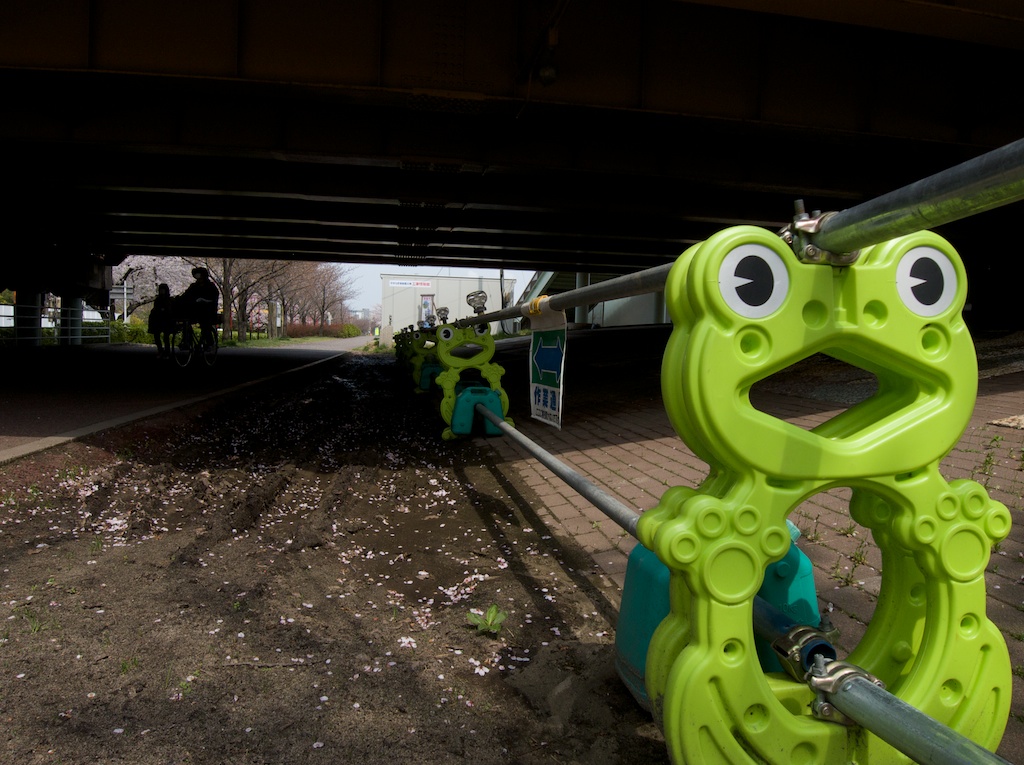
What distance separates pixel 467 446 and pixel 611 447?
5.97 feet

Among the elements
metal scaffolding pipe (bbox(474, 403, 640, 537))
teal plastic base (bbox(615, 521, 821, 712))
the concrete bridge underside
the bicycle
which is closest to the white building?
the bicycle

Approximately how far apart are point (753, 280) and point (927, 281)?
0.49 m

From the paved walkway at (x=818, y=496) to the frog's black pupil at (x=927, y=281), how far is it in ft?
4.96

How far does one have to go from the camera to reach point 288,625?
3113mm

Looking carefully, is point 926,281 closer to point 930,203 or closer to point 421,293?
point 930,203

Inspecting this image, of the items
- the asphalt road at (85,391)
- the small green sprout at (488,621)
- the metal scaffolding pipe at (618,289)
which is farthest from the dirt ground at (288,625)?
the metal scaffolding pipe at (618,289)

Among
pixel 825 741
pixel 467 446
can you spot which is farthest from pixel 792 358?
pixel 467 446

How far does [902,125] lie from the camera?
30.2 feet

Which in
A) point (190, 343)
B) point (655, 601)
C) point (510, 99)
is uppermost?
point (510, 99)

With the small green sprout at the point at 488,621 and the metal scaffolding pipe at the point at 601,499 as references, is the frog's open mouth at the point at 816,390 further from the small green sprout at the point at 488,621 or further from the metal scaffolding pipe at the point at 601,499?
the small green sprout at the point at 488,621

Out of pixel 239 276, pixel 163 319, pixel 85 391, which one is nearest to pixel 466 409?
pixel 85 391

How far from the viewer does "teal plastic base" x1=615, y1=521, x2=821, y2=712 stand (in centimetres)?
214

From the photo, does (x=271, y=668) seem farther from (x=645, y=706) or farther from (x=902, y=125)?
(x=902, y=125)

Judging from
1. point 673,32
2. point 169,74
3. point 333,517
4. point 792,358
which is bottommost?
point 333,517
